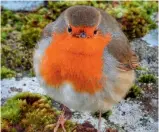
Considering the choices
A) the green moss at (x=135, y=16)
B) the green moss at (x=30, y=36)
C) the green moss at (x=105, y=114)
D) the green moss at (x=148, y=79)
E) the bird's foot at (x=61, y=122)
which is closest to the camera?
the bird's foot at (x=61, y=122)

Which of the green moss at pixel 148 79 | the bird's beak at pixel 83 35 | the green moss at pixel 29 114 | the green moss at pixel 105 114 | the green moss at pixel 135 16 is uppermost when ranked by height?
the bird's beak at pixel 83 35

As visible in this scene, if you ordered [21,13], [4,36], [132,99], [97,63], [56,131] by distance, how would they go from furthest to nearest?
[21,13], [4,36], [132,99], [56,131], [97,63]

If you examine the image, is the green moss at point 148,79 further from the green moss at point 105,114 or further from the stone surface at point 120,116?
the green moss at point 105,114

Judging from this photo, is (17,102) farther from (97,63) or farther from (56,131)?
(97,63)

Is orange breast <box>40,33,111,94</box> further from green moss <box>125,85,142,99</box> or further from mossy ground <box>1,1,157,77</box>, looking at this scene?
mossy ground <box>1,1,157,77</box>

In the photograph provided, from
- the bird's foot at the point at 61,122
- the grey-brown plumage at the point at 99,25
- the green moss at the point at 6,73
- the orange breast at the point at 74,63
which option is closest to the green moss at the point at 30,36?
the green moss at the point at 6,73

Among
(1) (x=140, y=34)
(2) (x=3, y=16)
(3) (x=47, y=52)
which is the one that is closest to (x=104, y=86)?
(3) (x=47, y=52)

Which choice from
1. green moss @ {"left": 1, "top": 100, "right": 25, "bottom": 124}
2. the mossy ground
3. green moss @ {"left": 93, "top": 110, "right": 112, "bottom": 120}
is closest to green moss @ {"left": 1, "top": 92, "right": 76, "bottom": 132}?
green moss @ {"left": 1, "top": 100, "right": 25, "bottom": 124}
